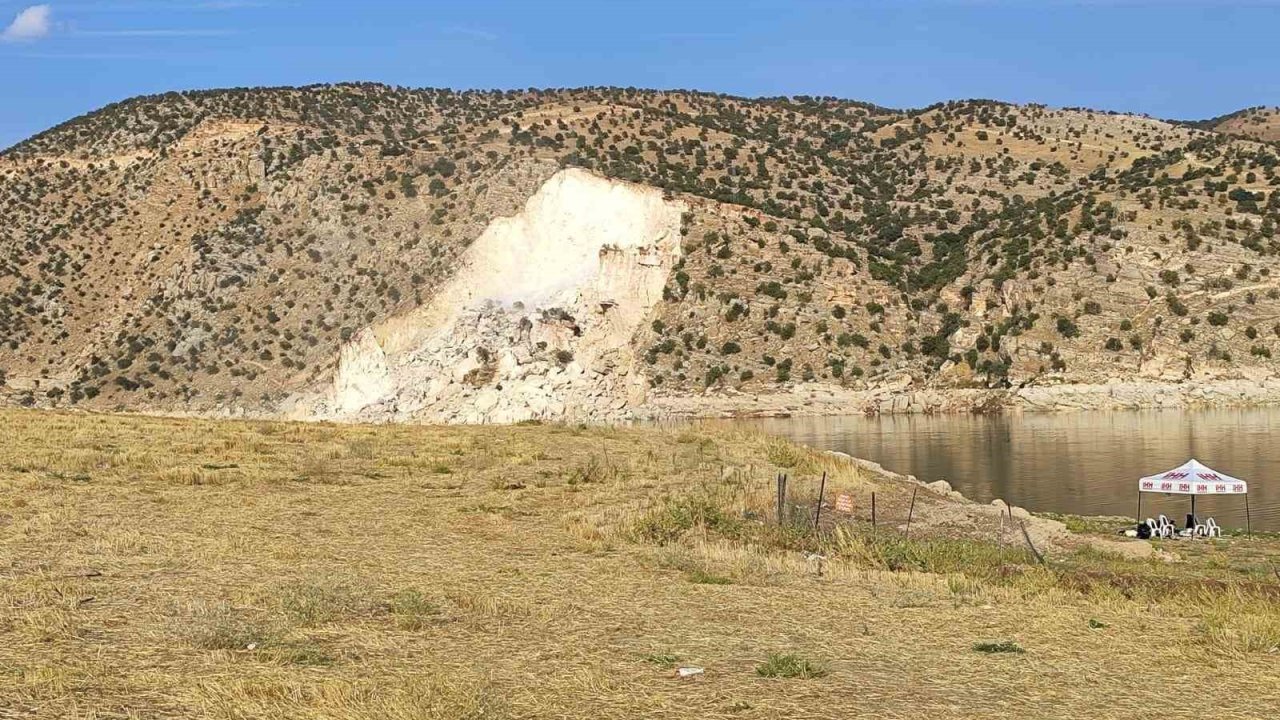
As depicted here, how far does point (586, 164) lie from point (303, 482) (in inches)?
2328

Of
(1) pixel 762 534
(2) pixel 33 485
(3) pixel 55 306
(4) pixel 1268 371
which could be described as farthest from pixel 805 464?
(3) pixel 55 306

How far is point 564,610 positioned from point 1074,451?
35.5m

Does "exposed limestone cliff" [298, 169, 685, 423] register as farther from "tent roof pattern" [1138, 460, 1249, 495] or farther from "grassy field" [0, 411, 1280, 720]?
"grassy field" [0, 411, 1280, 720]

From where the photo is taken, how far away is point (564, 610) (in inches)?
453

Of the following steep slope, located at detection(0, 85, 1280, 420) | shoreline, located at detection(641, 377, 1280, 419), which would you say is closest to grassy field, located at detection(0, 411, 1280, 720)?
shoreline, located at detection(641, 377, 1280, 419)

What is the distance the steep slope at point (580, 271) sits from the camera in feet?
216

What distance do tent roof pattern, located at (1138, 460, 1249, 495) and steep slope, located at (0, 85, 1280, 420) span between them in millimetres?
39589

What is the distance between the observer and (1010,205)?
8950cm

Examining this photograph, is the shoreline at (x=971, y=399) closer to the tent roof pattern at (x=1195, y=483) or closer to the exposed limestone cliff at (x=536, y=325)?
the exposed limestone cliff at (x=536, y=325)

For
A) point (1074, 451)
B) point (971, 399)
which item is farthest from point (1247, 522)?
point (971, 399)

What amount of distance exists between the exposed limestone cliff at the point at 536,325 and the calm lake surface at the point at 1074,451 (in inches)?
425

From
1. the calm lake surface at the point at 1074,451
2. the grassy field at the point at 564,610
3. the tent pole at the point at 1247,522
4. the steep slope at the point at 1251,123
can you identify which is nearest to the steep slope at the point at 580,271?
the calm lake surface at the point at 1074,451

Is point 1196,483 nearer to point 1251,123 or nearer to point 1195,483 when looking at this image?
point 1195,483

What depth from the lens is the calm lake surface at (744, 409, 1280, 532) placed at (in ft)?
100
